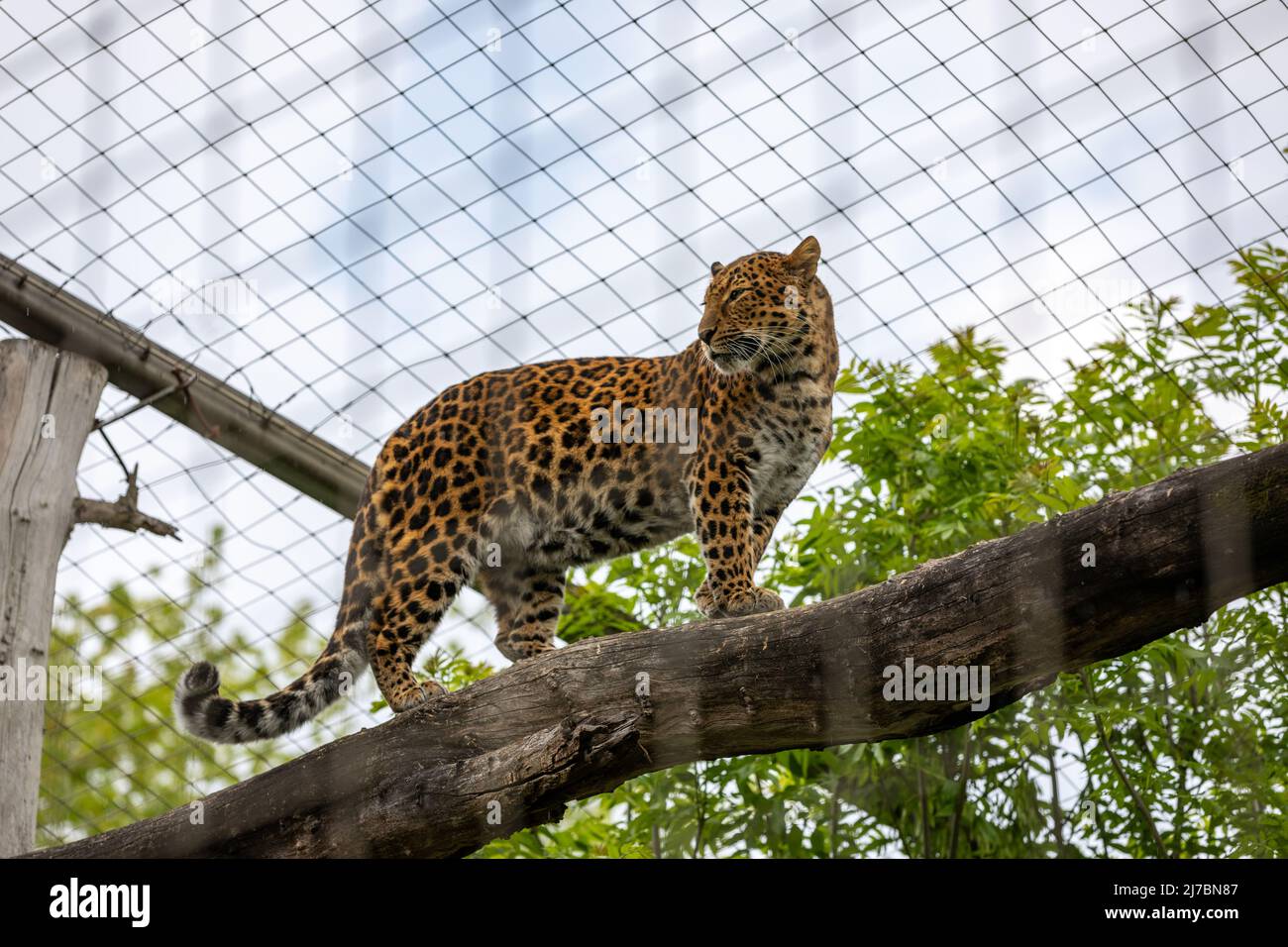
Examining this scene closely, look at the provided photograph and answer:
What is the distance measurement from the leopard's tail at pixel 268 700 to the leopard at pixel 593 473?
0.01 metres

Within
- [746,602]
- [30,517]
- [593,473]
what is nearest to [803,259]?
[593,473]

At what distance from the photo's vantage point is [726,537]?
6086mm

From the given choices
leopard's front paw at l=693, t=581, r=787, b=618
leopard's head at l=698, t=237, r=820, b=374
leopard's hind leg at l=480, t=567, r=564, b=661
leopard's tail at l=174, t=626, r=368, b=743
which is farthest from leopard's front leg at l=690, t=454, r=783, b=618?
leopard's tail at l=174, t=626, r=368, b=743

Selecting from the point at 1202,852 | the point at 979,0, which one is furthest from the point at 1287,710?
the point at 979,0

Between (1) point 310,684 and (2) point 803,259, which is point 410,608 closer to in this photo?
(1) point 310,684

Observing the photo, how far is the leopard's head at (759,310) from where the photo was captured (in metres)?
6.23

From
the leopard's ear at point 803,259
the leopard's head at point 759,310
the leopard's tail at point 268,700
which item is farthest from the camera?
the leopard's ear at point 803,259

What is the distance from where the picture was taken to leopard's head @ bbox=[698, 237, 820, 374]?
Answer: 6227 mm

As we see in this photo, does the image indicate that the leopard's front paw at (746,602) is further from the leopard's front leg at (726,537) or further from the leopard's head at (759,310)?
the leopard's head at (759,310)

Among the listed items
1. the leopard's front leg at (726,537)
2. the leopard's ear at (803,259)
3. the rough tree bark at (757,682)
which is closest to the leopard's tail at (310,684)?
the rough tree bark at (757,682)

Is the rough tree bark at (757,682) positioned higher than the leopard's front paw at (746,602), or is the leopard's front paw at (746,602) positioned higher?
the leopard's front paw at (746,602)

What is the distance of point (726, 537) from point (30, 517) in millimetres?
2750

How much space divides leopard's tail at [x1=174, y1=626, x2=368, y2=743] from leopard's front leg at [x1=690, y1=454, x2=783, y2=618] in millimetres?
1393

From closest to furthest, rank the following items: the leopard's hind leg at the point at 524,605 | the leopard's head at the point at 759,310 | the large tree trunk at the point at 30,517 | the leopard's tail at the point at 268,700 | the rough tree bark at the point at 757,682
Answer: the rough tree bark at the point at 757,682
the leopard's tail at the point at 268,700
the large tree trunk at the point at 30,517
the leopard's head at the point at 759,310
the leopard's hind leg at the point at 524,605
